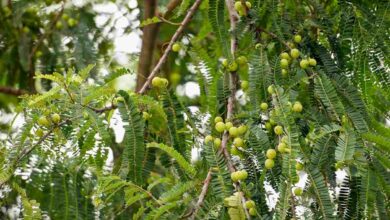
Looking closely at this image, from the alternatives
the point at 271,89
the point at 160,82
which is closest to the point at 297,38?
the point at 271,89

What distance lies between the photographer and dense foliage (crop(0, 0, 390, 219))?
158 cm

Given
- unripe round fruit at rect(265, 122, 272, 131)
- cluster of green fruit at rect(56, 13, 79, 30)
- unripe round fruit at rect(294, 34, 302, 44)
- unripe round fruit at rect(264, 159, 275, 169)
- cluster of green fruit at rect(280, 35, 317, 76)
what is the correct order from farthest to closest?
cluster of green fruit at rect(56, 13, 79, 30) < unripe round fruit at rect(294, 34, 302, 44) < cluster of green fruit at rect(280, 35, 317, 76) < unripe round fruit at rect(265, 122, 272, 131) < unripe round fruit at rect(264, 159, 275, 169)

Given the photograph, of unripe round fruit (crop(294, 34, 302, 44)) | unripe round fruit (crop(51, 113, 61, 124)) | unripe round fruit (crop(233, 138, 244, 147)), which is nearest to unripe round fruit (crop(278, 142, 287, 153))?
unripe round fruit (crop(233, 138, 244, 147))

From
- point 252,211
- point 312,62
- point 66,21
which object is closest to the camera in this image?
point 252,211

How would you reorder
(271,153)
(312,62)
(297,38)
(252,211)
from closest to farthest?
(252,211) → (271,153) → (312,62) → (297,38)

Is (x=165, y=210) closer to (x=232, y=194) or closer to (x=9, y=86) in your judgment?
(x=232, y=194)

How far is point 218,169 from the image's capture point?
1.58 meters

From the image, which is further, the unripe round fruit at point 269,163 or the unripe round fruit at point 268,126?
the unripe round fruit at point 268,126

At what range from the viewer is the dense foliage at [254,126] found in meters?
1.58

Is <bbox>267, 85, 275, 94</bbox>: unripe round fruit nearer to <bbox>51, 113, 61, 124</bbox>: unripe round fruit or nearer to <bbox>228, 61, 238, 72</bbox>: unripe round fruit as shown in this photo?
<bbox>228, 61, 238, 72</bbox>: unripe round fruit

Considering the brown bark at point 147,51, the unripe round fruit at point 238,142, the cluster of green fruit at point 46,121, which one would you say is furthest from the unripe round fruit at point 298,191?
the brown bark at point 147,51

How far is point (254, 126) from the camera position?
5.55ft

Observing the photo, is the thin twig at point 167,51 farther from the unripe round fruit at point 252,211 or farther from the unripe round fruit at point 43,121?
the unripe round fruit at point 252,211

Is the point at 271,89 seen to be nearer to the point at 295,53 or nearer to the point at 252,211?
the point at 295,53
